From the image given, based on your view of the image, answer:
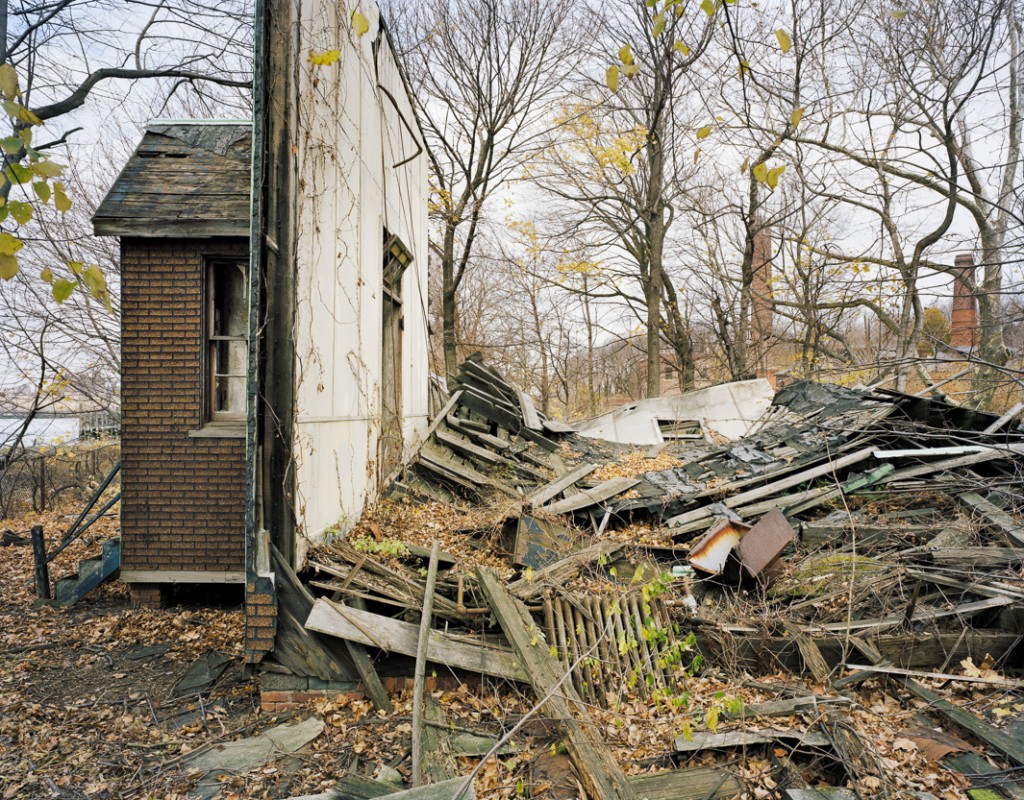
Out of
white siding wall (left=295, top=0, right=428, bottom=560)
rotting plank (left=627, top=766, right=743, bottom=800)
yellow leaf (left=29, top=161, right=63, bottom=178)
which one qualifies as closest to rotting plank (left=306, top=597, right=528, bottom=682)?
white siding wall (left=295, top=0, right=428, bottom=560)

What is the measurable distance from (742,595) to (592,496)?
109 inches

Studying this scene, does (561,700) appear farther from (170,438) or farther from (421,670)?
(170,438)

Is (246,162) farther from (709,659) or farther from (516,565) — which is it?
(709,659)

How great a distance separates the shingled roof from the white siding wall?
177 centimetres

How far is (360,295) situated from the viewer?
6938mm

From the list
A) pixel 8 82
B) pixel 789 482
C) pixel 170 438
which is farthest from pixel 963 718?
pixel 170 438

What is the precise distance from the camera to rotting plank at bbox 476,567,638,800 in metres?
3.48

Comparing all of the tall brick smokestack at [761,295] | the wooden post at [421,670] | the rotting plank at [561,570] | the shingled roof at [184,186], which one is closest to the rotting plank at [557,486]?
the rotting plank at [561,570]

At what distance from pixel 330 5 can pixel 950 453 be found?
876 centimetres

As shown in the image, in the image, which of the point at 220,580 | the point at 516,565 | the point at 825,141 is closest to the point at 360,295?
the point at 516,565

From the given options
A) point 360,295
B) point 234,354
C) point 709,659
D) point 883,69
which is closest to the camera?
point 709,659

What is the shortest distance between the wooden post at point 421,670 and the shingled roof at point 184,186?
5.02 metres

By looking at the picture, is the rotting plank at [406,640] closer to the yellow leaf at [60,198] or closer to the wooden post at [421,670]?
the wooden post at [421,670]

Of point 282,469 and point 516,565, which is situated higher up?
point 282,469
